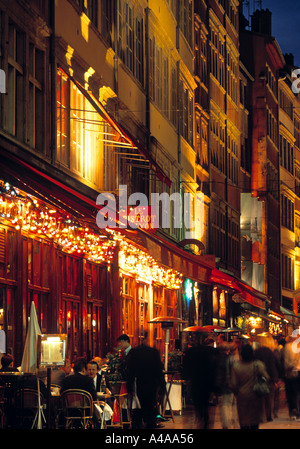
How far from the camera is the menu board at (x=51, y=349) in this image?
15891 mm

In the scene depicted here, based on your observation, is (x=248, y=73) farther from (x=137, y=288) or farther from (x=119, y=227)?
(x=119, y=227)

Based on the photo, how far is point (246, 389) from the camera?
52.4 ft

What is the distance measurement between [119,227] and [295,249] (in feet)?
204

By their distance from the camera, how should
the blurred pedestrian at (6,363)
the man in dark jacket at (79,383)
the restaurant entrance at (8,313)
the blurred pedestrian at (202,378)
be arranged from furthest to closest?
the restaurant entrance at (8,313) < the blurred pedestrian at (6,363) < the blurred pedestrian at (202,378) < the man in dark jacket at (79,383)

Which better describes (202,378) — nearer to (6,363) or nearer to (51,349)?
(51,349)

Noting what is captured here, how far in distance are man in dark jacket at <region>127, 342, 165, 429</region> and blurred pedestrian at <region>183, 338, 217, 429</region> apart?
73cm

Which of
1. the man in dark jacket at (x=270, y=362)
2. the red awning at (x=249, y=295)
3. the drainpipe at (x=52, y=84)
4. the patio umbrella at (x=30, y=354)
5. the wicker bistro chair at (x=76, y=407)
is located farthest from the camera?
the red awning at (x=249, y=295)

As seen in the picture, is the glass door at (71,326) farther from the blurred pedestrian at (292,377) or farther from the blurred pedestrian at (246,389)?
the blurred pedestrian at (246,389)

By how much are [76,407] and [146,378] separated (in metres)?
1.13

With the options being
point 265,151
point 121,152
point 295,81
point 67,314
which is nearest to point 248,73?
point 265,151

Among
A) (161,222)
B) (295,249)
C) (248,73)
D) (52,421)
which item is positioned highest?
(248,73)

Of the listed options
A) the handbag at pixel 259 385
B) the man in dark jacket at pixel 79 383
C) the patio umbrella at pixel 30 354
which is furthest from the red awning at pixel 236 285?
the man in dark jacket at pixel 79 383

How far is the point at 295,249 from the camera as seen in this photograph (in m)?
80.6

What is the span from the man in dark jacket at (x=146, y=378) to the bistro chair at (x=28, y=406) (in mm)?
1421
